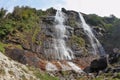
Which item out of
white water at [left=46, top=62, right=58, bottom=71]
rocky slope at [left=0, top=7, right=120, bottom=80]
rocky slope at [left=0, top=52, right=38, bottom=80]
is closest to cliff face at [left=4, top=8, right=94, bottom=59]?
rocky slope at [left=0, top=7, right=120, bottom=80]

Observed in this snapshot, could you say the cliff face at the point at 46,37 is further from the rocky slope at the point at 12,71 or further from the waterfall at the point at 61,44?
the rocky slope at the point at 12,71

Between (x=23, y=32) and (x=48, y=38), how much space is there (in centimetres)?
503

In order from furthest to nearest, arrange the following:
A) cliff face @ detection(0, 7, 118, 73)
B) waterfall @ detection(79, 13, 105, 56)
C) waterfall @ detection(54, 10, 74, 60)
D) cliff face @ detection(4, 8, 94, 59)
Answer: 1. waterfall @ detection(79, 13, 105, 56)
2. cliff face @ detection(4, 8, 94, 59)
3. waterfall @ detection(54, 10, 74, 60)
4. cliff face @ detection(0, 7, 118, 73)

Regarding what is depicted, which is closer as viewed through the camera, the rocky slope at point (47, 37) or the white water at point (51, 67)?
the white water at point (51, 67)

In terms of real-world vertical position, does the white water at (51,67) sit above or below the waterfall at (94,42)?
below

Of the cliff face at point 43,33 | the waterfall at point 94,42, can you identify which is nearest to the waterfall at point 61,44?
the cliff face at point 43,33

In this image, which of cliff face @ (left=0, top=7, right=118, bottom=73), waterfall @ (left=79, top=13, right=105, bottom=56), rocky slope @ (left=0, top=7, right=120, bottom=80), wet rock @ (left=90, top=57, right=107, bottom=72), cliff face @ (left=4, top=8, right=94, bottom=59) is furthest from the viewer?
waterfall @ (left=79, top=13, right=105, bottom=56)

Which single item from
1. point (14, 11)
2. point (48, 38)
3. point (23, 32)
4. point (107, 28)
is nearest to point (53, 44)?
point (48, 38)

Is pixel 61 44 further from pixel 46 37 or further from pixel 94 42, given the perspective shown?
pixel 94 42

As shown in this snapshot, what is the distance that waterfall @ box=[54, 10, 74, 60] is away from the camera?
64.1m

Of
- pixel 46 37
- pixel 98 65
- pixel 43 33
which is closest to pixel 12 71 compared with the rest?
pixel 98 65

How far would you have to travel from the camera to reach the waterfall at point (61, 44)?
64.1 metres

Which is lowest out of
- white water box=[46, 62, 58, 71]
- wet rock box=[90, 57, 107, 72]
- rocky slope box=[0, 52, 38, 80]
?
white water box=[46, 62, 58, 71]

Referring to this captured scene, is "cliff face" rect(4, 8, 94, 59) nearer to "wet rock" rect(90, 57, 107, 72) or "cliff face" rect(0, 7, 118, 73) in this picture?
"cliff face" rect(0, 7, 118, 73)
